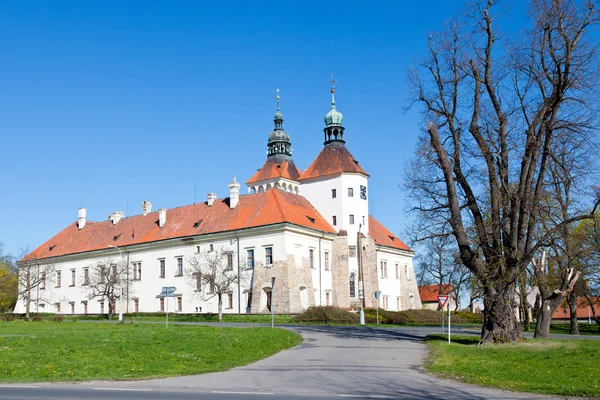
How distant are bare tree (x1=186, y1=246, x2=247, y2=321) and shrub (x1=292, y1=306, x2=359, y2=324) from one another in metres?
9.54

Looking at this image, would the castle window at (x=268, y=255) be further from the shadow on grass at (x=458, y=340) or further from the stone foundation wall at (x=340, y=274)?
the shadow on grass at (x=458, y=340)

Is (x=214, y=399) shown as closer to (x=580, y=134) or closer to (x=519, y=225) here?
(x=519, y=225)

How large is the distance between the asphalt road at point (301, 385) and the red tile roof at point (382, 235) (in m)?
48.0

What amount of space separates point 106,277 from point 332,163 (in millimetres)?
25233

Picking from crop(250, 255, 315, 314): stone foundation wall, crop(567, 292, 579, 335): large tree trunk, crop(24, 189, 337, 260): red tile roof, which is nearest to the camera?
crop(567, 292, 579, 335): large tree trunk

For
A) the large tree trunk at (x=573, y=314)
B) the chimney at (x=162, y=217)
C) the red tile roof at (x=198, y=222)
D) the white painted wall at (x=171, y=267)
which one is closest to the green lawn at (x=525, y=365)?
the large tree trunk at (x=573, y=314)

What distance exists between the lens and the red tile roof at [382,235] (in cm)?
6856

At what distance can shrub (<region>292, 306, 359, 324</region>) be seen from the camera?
150 ft

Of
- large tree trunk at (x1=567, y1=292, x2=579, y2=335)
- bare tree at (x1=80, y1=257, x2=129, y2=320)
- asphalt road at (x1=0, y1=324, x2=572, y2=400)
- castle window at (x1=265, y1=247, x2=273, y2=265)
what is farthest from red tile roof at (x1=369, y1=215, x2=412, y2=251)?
asphalt road at (x1=0, y1=324, x2=572, y2=400)

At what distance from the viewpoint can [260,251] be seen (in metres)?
57.0

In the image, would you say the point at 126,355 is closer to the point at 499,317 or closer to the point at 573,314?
the point at 499,317

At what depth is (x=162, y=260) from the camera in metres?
64.2

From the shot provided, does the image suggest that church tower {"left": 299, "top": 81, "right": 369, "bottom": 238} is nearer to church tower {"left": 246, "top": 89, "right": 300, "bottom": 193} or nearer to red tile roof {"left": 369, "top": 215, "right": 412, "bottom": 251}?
red tile roof {"left": 369, "top": 215, "right": 412, "bottom": 251}

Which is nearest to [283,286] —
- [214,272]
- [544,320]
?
[214,272]
